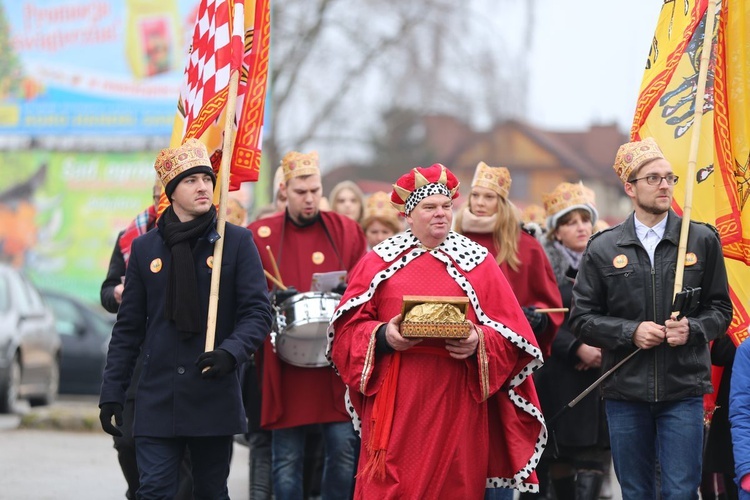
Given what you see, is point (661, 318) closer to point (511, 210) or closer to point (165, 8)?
point (511, 210)

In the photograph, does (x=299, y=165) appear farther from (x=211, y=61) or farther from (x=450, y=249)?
(x=450, y=249)

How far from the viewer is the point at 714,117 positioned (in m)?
7.92

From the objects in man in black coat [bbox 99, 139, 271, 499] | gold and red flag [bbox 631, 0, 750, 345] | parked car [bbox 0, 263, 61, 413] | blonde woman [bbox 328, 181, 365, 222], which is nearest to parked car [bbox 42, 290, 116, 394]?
parked car [bbox 0, 263, 61, 413]

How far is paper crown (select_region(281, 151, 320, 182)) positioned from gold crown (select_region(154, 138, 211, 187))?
1868mm

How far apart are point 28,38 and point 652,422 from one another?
2424 cm

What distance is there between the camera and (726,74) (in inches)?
313

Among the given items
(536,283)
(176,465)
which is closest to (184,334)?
(176,465)

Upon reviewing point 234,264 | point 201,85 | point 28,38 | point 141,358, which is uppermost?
point 28,38

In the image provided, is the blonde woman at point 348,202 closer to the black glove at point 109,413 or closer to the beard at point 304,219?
the beard at point 304,219

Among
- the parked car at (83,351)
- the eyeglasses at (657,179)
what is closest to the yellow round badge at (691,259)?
the eyeglasses at (657,179)

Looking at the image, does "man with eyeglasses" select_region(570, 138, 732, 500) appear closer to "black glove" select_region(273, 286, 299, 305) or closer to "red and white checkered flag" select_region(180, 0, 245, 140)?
"black glove" select_region(273, 286, 299, 305)

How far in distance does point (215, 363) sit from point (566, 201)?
355 cm

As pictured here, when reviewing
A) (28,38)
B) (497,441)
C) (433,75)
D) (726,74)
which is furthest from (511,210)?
(433,75)

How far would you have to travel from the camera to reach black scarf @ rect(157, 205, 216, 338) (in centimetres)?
697
